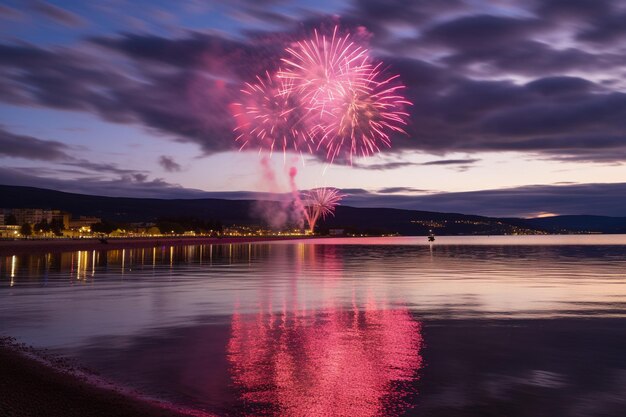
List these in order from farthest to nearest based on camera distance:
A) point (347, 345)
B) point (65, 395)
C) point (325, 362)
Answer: point (347, 345) → point (325, 362) → point (65, 395)

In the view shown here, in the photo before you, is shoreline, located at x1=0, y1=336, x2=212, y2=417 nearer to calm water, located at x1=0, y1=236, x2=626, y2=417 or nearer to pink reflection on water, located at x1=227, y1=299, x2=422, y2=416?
calm water, located at x1=0, y1=236, x2=626, y2=417

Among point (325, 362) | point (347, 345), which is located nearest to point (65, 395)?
point (325, 362)

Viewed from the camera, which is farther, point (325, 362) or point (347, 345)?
point (347, 345)

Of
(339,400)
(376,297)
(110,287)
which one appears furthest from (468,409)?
(110,287)

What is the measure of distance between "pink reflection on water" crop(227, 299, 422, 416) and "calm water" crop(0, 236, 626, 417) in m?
0.05

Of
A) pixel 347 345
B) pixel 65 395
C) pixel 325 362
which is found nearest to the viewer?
pixel 65 395

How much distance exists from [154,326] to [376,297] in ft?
41.0

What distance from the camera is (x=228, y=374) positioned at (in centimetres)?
1393

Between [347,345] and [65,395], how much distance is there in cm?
827

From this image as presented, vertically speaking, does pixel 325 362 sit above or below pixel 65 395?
below

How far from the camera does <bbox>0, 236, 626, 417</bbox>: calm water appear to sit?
1207 cm

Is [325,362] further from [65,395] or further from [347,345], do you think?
[65,395]

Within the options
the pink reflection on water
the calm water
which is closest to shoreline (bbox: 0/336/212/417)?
the calm water

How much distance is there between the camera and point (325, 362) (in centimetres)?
1505
